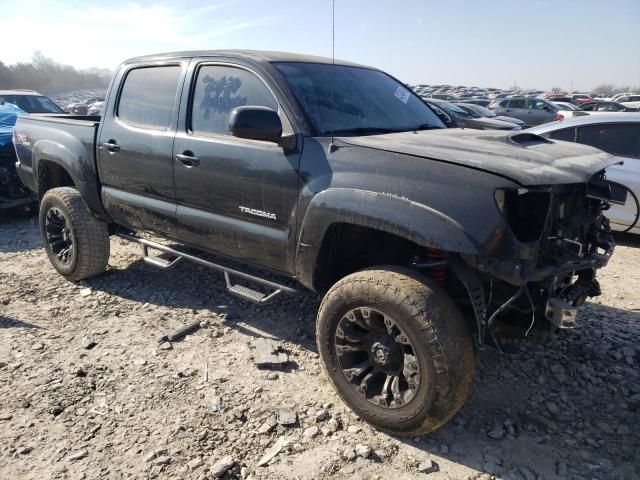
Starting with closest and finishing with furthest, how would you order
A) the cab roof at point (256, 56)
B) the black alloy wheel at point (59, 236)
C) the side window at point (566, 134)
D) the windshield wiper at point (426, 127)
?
the cab roof at point (256, 56) < the windshield wiper at point (426, 127) < the black alloy wheel at point (59, 236) < the side window at point (566, 134)

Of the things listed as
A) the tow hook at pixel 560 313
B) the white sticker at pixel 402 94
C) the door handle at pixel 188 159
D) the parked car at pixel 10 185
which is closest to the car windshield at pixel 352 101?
the white sticker at pixel 402 94

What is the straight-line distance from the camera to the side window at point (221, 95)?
3238 mm

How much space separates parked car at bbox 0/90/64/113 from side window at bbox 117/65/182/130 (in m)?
7.56

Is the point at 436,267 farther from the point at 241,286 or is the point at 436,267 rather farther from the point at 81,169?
the point at 81,169

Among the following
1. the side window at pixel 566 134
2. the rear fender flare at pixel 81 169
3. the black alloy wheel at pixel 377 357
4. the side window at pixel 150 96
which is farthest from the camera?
the side window at pixel 566 134

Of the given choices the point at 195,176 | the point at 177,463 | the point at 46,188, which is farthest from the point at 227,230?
the point at 46,188

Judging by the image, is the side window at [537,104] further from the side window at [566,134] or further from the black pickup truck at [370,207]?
the black pickup truck at [370,207]

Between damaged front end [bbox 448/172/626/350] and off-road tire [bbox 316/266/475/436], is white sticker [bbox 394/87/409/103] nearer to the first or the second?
damaged front end [bbox 448/172/626/350]

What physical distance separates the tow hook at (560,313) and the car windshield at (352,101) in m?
1.47

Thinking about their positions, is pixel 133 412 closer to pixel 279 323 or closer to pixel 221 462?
pixel 221 462

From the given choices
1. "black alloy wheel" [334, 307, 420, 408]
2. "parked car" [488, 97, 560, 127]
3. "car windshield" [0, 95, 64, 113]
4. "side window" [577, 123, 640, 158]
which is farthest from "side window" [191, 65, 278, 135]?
"parked car" [488, 97, 560, 127]

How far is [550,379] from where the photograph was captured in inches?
124

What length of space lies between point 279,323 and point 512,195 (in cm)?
212

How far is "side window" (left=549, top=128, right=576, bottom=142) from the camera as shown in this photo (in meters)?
6.09
